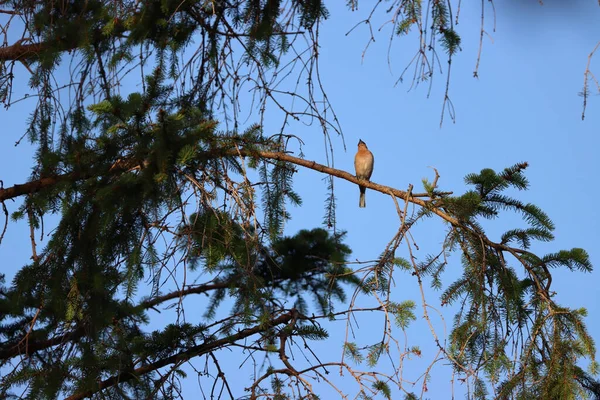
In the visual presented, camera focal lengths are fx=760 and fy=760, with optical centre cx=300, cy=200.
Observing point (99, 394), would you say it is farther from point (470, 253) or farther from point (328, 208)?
point (470, 253)

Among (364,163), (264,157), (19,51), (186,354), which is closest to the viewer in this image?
(186,354)

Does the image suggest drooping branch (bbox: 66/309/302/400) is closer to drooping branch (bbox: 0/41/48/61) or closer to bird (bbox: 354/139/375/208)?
drooping branch (bbox: 0/41/48/61)

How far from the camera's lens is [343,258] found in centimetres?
424

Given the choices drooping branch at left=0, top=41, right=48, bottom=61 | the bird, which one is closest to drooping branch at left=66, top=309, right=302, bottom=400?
drooping branch at left=0, top=41, right=48, bottom=61

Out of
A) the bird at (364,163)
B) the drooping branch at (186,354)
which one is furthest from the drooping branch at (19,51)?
the bird at (364,163)

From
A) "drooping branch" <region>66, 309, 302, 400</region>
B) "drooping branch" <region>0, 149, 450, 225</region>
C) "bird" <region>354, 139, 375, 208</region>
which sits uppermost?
"bird" <region>354, 139, 375, 208</region>

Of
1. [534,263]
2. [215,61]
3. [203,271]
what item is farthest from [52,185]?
[534,263]

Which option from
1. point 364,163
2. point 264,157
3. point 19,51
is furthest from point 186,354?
point 364,163

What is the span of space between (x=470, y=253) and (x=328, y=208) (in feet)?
2.64

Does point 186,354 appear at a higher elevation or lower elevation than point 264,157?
lower

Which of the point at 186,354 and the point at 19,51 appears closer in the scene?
the point at 186,354

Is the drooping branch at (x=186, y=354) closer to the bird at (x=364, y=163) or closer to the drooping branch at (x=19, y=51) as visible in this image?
the drooping branch at (x=19, y=51)

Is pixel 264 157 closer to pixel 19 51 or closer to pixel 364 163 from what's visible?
pixel 19 51

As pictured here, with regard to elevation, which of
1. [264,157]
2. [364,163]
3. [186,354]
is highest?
[364,163]
